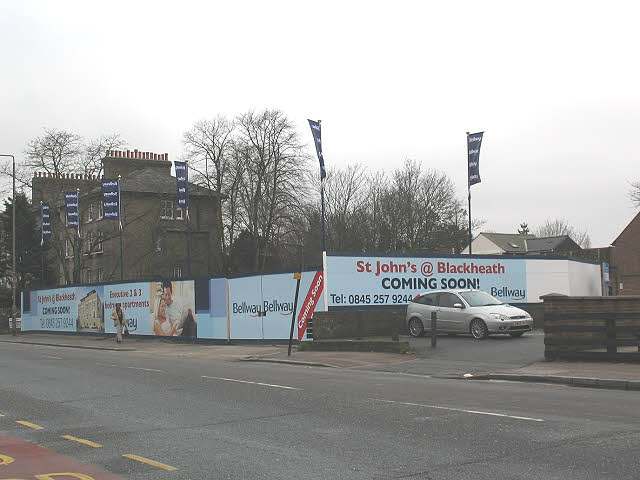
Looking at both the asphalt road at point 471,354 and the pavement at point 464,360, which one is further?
the asphalt road at point 471,354

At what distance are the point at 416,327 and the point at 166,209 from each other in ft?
113

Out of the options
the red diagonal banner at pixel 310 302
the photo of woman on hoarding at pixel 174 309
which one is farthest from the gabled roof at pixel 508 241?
the red diagonal banner at pixel 310 302

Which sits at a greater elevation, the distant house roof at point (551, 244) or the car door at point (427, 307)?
the distant house roof at point (551, 244)

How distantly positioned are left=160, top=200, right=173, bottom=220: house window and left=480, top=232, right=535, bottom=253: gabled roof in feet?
151

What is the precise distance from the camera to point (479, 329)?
21.1 meters

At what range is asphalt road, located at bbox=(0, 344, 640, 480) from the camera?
6.55 m

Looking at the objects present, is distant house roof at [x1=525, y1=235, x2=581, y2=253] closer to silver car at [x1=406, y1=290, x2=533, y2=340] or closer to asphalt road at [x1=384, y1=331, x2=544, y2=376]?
silver car at [x1=406, y1=290, x2=533, y2=340]

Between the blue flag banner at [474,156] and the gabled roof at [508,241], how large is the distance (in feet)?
188

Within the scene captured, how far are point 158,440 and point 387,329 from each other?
1657cm

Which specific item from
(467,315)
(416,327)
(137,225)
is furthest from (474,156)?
(137,225)

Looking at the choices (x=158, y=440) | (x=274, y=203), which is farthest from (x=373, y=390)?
(x=274, y=203)

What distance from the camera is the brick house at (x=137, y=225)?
49500 mm

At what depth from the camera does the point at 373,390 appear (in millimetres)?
12188

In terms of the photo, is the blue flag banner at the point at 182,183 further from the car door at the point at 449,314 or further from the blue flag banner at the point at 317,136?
the car door at the point at 449,314
